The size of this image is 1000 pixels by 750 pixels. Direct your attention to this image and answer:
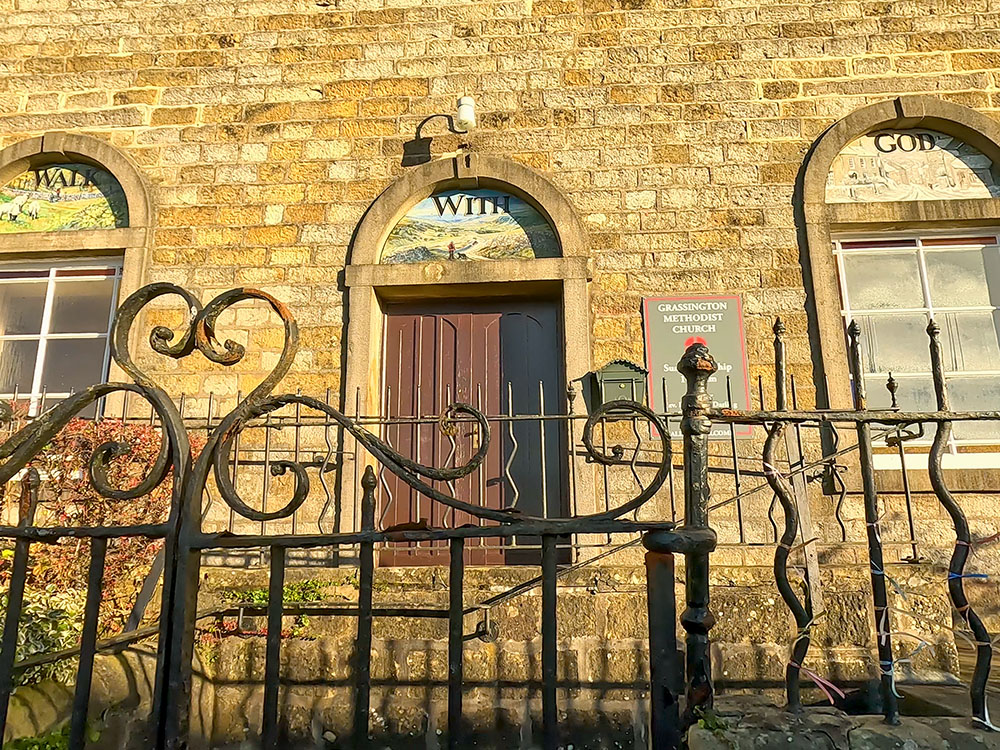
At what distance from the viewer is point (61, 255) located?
19.3 ft

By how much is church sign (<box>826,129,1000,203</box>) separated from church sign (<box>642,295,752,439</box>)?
1313 millimetres

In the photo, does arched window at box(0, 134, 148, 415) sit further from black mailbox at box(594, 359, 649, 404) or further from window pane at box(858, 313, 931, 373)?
window pane at box(858, 313, 931, 373)

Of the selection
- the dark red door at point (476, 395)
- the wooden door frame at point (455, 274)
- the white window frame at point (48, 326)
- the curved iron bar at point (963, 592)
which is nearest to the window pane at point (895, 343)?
the wooden door frame at point (455, 274)

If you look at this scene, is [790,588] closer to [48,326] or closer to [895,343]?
[895,343]

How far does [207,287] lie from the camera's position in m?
5.59

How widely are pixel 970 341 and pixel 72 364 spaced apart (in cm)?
688

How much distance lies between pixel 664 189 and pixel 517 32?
1.83 m

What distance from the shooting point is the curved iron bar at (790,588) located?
1.72 m

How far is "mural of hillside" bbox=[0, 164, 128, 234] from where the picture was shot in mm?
5895

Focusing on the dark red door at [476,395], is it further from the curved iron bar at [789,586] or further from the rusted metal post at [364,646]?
the rusted metal post at [364,646]

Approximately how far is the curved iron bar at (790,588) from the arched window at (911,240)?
3729 millimetres

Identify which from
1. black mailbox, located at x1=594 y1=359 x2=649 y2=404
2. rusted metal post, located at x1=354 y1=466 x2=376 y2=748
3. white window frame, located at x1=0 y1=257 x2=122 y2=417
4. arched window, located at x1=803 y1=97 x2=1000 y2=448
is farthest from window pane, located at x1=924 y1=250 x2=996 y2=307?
white window frame, located at x1=0 y1=257 x2=122 y2=417

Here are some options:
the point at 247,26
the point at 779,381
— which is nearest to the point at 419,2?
the point at 247,26

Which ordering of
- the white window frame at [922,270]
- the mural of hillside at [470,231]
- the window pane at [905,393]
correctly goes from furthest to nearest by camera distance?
the mural of hillside at [470,231]
the window pane at [905,393]
the white window frame at [922,270]
